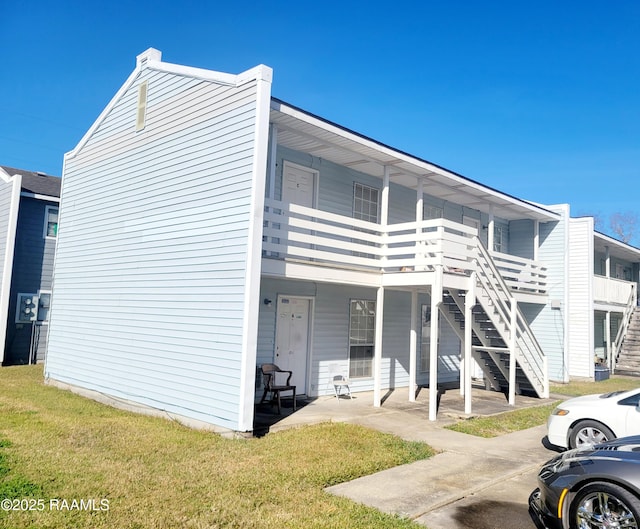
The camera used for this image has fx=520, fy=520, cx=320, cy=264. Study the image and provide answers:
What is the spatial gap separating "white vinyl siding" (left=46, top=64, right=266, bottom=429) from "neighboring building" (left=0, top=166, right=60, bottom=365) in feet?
15.6

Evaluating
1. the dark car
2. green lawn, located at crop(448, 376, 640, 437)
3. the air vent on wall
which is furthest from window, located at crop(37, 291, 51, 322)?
the dark car

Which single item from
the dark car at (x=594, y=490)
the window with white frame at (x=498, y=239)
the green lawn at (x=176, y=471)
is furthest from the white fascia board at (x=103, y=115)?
the window with white frame at (x=498, y=239)

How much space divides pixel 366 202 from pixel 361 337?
12.5 feet

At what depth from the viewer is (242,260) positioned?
9.04m

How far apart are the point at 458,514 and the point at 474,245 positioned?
753 cm

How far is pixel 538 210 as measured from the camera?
18.2 metres

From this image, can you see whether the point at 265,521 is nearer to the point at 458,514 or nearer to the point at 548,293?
the point at 458,514

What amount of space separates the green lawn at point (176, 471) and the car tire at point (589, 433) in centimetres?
245

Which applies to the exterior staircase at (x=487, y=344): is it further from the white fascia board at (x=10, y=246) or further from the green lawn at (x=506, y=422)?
the white fascia board at (x=10, y=246)

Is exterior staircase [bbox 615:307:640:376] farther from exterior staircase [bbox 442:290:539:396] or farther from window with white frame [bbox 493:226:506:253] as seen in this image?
exterior staircase [bbox 442:290:539:396]

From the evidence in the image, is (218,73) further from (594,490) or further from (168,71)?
(594,490)

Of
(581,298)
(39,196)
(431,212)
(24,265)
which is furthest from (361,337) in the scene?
(39,196)

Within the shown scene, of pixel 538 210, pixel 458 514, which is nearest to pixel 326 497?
pixel 458 514

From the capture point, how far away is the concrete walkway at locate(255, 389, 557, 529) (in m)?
6.11
